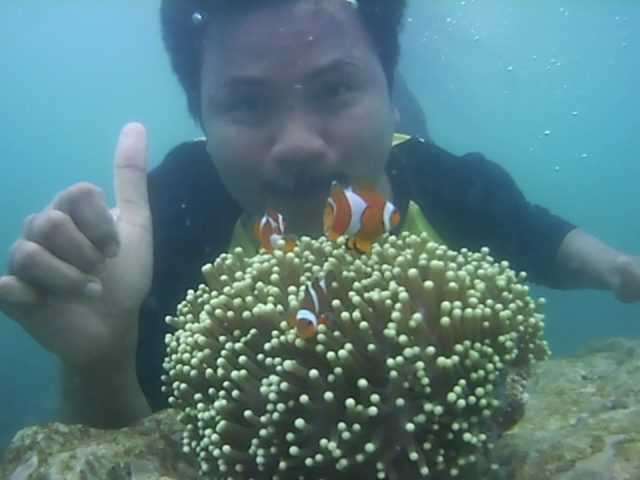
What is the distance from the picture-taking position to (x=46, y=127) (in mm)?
81938

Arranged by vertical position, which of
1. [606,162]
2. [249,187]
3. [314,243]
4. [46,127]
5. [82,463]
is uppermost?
[606,162]

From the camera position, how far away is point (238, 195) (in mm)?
3508

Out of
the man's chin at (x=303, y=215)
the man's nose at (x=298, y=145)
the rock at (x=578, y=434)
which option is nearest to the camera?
the rock at (x=578, y=434)

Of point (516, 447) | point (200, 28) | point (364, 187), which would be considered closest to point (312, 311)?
point (364, 187)

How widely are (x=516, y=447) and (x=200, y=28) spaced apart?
3.08 meters

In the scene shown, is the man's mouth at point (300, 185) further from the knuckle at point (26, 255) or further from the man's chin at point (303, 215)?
the knuckle at point (26, 255)

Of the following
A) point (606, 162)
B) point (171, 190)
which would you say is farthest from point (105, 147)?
point (171, 190)

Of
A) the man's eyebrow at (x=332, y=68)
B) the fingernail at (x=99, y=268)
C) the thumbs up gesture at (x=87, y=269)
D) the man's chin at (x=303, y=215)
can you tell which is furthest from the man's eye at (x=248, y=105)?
the fingernail at (x=99, y=268)

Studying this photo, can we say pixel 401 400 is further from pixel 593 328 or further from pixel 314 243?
pixel 593 328

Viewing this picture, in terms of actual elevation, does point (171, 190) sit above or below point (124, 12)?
below

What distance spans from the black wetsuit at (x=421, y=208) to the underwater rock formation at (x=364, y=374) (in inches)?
73.8

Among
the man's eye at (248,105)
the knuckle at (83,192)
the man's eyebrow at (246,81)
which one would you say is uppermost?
the man's eyebrow at (246,81)

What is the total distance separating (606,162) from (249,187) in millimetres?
90815

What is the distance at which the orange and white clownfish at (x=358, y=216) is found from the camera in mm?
2232
